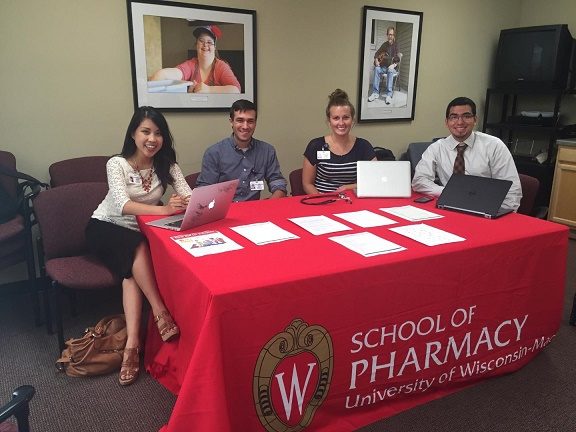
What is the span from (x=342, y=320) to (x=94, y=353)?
1208mm

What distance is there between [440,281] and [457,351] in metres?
0.36

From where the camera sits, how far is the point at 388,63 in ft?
13.2

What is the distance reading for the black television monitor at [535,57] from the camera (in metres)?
4.10

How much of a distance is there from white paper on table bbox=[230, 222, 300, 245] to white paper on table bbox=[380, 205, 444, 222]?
617mm

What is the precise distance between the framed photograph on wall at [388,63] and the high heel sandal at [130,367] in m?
2.83

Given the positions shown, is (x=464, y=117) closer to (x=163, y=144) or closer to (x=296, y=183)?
(x=296, y=183)

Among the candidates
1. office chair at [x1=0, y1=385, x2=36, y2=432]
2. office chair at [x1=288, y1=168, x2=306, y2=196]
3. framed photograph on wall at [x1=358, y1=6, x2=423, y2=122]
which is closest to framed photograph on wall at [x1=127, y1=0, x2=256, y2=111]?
office chair at [x1=288, y1=168, x2=306, y2=196]

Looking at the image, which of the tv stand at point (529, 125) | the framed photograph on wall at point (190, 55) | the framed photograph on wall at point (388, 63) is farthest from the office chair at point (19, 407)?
the tv stand at point (529, 125)

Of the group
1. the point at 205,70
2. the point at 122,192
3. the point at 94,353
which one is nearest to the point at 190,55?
the point at 205,70

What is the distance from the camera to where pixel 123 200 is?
213cm

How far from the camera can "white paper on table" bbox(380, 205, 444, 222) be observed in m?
2.09

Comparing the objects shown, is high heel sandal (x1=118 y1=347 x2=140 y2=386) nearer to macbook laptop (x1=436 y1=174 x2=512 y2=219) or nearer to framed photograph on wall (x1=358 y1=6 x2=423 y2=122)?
macbook laptop (x1=436 y1=174 x2=512 y2=219)

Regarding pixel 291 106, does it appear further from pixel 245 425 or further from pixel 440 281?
pixel 245 425

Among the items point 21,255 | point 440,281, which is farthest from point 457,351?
point 21,255
